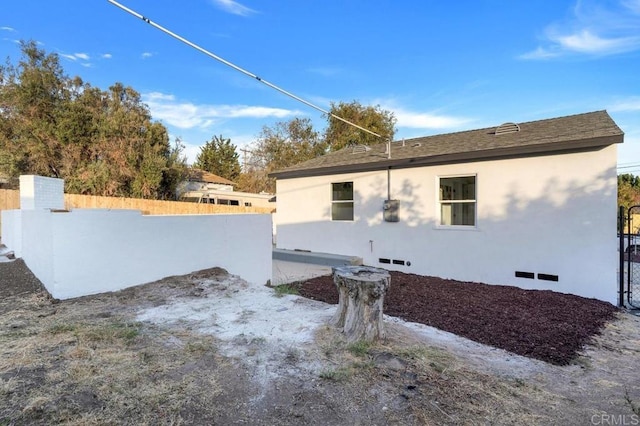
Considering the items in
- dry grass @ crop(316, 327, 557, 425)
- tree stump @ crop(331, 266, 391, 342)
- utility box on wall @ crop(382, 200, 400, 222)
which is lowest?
dry grass @ crop(316, 327, 557, 425)

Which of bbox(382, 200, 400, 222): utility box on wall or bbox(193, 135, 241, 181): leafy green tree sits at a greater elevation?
bbox(193, 135, 241, 181): leafy green tree

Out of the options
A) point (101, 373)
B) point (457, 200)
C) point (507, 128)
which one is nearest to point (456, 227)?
point (457, 200)

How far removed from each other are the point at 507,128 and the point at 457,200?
226 cm

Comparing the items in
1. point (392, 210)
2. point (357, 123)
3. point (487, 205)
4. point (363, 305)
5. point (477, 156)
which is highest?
point (357, 123)

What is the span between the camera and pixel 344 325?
11.8ft

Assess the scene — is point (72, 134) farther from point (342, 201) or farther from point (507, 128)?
point (507, 128)

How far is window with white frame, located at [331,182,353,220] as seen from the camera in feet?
33.4

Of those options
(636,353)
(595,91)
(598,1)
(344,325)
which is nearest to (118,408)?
(344,325)

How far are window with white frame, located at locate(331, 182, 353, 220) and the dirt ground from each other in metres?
6.18

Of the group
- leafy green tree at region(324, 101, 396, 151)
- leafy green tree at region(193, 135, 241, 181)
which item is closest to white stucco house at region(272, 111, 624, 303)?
leafy green tree at region(324, 101, 396, 151)

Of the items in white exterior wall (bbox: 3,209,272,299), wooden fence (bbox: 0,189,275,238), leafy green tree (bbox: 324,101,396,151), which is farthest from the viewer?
leafy green tree (bbox: 324,101,396,151)
